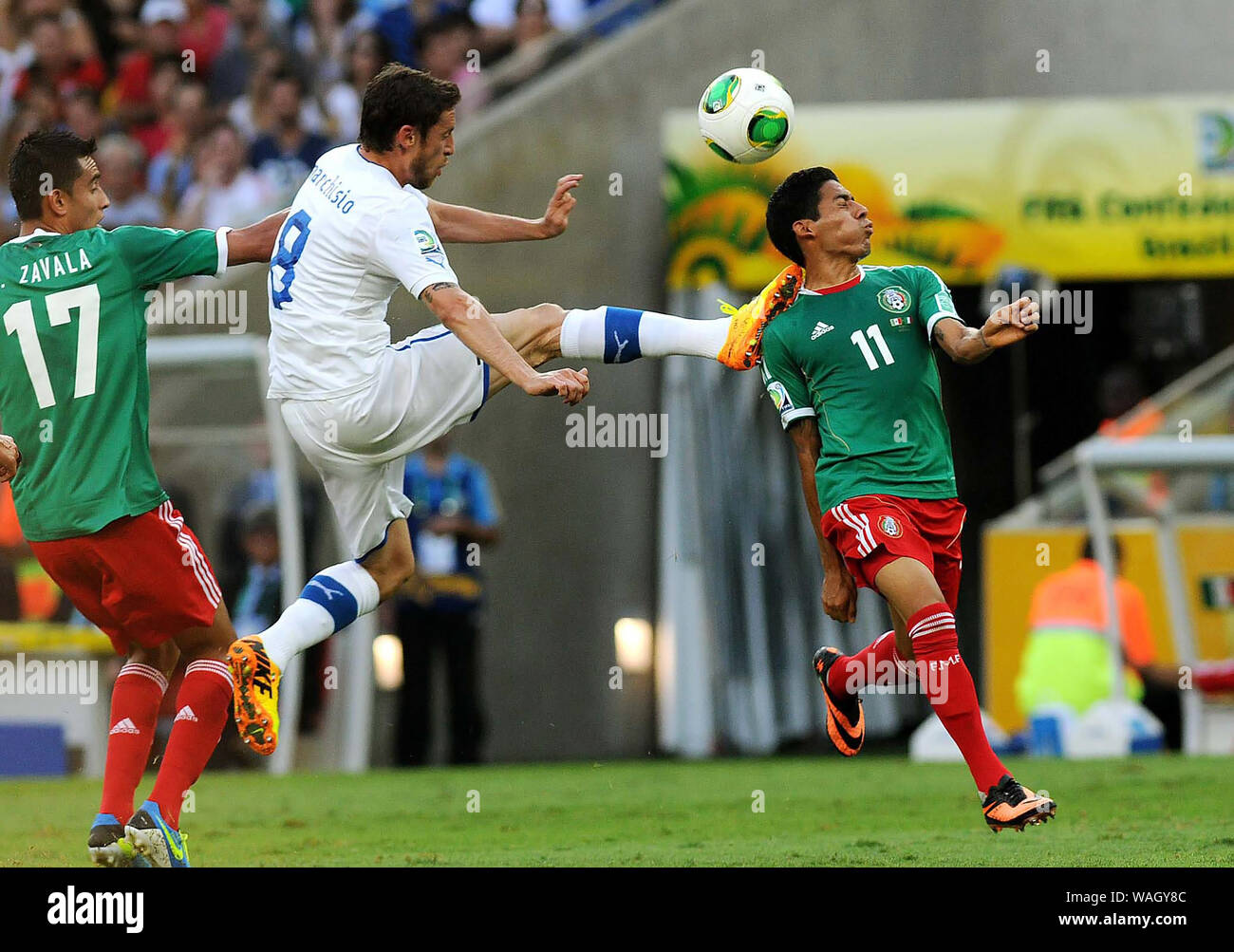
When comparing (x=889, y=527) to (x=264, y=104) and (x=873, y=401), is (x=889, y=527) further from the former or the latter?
(x=264, y=104)

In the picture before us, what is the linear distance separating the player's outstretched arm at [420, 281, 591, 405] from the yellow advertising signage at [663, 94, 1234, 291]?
20.4 feet

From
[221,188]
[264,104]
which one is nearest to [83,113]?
[264,104]

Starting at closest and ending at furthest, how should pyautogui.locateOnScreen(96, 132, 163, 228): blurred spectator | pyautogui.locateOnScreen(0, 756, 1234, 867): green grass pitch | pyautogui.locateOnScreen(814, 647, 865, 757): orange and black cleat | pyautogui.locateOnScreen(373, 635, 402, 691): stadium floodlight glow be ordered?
pyautogui.locateOnScreen(0, 756, 1234, 867): green grass pitch, pyautogui.locateOnScreen(814, 647, 865, 757): orange and black cleat, pyautogui.locateOnScreen(373, 635, 402, 691): stadium floodlight glow, pyautogui.locateOnScreen(96, 132, 163, 228): blurred spectator

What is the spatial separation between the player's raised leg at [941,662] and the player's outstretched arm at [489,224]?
1.72 m

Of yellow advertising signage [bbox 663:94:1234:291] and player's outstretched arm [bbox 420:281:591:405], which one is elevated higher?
yellow advertising signage [bbox 663:94:1234:291]

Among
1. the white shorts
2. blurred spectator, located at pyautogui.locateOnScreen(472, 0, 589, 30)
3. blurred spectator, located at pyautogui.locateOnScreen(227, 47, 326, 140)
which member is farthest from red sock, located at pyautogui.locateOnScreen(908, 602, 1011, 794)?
blurred spectator, located at pyautogui.locateOnScreen(227, 47, 326, 140)

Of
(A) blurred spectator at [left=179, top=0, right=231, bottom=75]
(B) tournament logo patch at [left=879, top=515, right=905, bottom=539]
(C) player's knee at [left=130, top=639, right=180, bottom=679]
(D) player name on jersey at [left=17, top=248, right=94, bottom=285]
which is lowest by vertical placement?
(C) player's knee at [left=130, top=639, right=180, bottom=679]

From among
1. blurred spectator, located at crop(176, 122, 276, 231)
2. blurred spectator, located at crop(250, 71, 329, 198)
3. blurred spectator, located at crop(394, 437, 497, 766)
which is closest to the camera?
blurred spectator, located at crop(394, 437, 497, 766)

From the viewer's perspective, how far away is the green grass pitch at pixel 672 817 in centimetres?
611

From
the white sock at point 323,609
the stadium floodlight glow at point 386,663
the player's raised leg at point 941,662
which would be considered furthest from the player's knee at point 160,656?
the stadium floodlight glow at point 386,663

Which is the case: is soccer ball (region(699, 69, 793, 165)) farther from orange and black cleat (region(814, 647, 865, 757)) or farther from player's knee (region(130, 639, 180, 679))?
player's knee (region(130, 639, 180, 679))

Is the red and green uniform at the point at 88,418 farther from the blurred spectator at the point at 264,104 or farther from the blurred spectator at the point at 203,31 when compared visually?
the blurred spectator at the point at 203,31

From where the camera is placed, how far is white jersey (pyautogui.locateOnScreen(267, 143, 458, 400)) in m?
5.73
